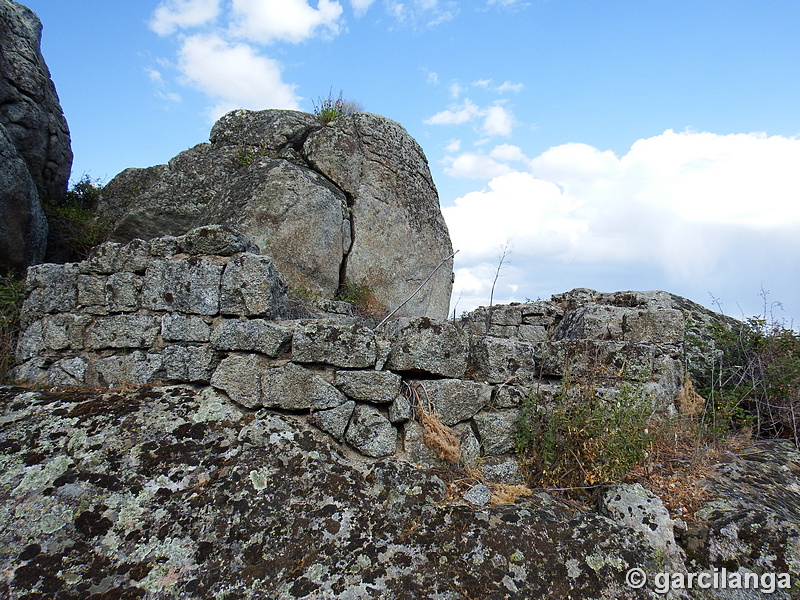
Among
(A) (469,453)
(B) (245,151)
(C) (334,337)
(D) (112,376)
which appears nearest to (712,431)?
(A) (469,453)

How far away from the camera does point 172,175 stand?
24.0 feet

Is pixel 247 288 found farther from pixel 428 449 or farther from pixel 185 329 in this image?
pixel 428 449

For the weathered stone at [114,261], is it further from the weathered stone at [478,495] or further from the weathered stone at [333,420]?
the weathered stone at [478,495]

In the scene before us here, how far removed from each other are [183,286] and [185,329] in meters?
0.36

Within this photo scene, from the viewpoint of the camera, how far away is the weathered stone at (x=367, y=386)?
12.9 ft

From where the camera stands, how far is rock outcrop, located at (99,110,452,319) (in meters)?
6.49

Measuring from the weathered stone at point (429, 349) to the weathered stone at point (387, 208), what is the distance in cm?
303

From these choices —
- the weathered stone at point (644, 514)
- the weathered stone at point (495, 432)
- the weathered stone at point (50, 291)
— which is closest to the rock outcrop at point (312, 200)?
the weathered stone at point (50, 291)

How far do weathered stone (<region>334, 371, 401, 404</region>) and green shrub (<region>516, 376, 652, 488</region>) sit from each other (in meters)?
1.12

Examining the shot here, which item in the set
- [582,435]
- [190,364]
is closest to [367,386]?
[190,364]

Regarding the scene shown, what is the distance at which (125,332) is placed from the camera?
13.8 ft

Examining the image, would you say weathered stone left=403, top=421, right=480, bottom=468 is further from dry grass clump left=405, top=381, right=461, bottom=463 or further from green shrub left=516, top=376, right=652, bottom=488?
green shrub left=516, top=376, right=652, bottom=488

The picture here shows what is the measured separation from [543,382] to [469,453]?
93cm

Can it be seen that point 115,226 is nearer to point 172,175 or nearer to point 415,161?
point 172,175
